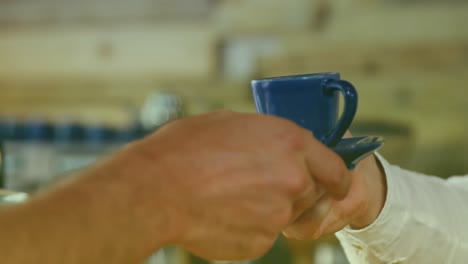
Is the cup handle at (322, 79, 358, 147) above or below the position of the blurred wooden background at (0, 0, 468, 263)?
above

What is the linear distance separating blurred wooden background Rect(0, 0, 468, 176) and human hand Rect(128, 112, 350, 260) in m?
1.64

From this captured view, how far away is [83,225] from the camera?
53 centimetres

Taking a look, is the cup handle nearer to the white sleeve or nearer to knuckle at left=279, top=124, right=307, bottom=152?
knuckle at left=279, top=124, right=307, bottom=152

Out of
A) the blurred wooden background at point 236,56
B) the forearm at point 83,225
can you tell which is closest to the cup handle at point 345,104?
the forearm at point 83,225

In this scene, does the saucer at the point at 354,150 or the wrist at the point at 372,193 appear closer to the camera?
the saucer at the point at 354,150

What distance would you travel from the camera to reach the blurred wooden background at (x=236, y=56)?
8.75ft

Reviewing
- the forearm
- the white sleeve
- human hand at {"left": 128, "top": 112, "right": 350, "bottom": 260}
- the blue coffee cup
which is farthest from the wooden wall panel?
the forearm

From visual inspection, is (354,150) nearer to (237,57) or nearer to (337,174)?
(337,174)

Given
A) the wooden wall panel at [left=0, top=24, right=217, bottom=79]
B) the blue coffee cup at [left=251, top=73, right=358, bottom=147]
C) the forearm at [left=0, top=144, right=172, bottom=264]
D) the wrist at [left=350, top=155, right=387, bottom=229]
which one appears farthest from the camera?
the wooden wall panel at [left=0, top=24, right=217, bottom=79]

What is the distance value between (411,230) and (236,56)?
6.78 feet

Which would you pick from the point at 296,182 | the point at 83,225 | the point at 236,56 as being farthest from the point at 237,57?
the point at 83,225

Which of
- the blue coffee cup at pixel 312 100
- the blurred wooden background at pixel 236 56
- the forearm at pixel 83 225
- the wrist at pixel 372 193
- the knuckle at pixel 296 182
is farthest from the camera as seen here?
the blurred wooden background at pixel 236 56

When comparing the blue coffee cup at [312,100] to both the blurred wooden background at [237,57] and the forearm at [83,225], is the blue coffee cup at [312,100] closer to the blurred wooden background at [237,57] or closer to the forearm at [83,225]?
the forearm at [83,225]

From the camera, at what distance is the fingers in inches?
26.6
